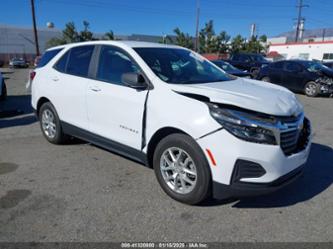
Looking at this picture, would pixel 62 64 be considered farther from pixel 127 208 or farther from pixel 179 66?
pixel 127 208

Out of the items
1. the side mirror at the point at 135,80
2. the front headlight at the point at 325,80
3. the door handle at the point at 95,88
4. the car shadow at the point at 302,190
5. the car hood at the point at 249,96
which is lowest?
the car shadow at the point at 302,190

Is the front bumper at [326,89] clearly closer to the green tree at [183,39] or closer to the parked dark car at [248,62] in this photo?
the parked dark car at [248,62]

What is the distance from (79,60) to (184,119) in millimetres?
2381

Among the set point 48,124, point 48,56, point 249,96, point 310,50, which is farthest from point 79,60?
point 310,50

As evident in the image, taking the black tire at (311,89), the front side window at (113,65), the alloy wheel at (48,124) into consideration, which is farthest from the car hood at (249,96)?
the black tire at (311,89)

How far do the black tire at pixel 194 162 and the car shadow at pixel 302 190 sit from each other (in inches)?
10.1

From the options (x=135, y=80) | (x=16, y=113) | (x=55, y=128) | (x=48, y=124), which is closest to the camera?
(x=135, y=80)

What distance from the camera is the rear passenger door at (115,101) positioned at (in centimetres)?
344

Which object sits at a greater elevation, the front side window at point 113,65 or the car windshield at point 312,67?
the front side window at point 113,65

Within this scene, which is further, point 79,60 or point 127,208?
point 79,60

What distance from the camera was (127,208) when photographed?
10.3 ft

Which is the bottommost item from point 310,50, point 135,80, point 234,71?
point 234,71

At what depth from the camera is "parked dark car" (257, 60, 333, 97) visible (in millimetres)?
11570

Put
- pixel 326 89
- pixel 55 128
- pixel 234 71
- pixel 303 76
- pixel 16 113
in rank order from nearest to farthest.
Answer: pixel 55 128 → pixel 16 113 → pixel 234 71 → pixel 326 89 → pixel 303 76
